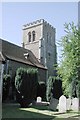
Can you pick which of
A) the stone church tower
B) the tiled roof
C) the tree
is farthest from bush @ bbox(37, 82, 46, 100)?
the tree

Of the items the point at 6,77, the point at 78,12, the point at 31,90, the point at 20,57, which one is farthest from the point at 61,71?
the point at 20,57

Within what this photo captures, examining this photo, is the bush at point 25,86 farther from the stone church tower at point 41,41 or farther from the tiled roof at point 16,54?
the stone church tower at point 41,41

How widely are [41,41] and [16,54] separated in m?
9.10

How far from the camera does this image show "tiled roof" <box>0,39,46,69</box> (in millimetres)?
34819

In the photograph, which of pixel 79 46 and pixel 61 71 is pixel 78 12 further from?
pixel 61 71

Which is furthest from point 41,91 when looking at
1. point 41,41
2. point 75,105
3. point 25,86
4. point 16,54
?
point 41,41

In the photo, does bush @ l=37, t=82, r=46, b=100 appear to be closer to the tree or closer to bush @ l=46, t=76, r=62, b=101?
bush @ l=46, t=76, r=62, b=101

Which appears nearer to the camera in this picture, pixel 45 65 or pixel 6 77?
pixel 6 77

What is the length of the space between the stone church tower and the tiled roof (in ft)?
8.48

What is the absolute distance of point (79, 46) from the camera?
1573 centimetres

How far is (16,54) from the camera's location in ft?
123

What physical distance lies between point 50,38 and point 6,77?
2405 centimetres

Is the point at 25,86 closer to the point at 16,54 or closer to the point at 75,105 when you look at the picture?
the point at 75,105

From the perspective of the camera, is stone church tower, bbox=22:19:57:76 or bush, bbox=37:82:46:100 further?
stone church tower, bbox=22:19:57:76
